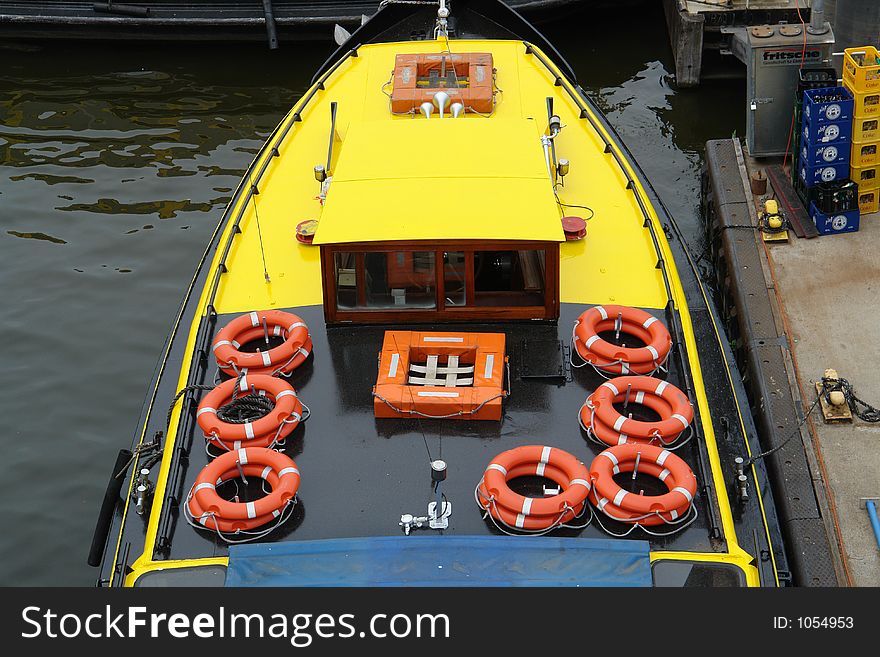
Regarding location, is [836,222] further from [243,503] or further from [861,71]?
[243,503]

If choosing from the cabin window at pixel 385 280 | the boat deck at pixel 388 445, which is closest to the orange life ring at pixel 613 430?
the boat deck at pixel 388 445

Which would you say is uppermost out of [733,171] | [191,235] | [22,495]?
[733,171]

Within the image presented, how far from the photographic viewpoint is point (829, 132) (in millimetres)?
12727

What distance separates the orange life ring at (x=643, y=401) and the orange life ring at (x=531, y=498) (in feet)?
1.72

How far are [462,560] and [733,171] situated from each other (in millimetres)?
8342

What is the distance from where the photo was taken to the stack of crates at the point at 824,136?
496 inches

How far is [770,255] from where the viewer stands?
12.7 metres

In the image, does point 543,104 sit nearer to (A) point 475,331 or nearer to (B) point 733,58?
(A) point 475,331

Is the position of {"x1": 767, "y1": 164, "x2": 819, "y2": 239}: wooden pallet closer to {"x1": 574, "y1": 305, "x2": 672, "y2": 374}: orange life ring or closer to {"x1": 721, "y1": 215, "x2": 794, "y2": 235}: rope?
{"x1": 721, "y1": 215, "x2": 794, "y2": 235}: rope

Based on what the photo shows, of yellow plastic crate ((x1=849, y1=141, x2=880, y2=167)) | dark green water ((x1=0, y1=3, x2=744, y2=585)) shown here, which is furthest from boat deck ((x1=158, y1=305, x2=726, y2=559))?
yellow plastic crate ((x1=849, y1=141, x2=880, y2=167))

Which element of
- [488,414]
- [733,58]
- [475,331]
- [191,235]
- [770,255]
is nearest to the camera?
[488,414]

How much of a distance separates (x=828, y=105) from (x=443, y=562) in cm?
794

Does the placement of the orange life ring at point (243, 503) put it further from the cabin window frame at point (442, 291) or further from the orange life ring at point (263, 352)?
the cabin window frame at point (442, 291)

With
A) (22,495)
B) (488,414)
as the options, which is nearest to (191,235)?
(22,495)
